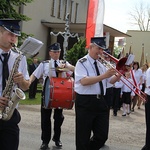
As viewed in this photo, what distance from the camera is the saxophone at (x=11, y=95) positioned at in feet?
11.4

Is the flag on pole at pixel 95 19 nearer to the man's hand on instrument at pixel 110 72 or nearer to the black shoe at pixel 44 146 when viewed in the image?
the black shoe at pixel 44 146

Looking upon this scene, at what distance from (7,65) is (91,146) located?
7.15 feet

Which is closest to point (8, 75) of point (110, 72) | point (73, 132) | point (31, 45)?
point (31, 45)

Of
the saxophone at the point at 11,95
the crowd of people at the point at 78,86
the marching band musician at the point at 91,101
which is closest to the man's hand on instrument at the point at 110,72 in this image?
the crowd of people at the point at 78,86

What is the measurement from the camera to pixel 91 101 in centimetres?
492

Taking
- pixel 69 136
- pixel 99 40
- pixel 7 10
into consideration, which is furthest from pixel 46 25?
pixel 99 40

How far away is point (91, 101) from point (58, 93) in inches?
59.5

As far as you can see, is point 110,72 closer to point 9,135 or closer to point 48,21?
point 9,135

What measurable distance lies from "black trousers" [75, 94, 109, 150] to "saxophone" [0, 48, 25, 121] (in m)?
1.61

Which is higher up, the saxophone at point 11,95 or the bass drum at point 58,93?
the saxophone at point 11,95

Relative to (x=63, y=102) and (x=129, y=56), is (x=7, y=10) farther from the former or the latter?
(x=129, y=56)

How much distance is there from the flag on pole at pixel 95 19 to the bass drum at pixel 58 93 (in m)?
4.12

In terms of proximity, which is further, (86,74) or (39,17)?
(39,17)

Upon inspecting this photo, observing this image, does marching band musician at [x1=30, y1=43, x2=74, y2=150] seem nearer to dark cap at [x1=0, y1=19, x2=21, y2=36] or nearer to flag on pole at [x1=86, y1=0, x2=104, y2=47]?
dark cap at [x1=0, y1=19, x2=21, y2=36]
